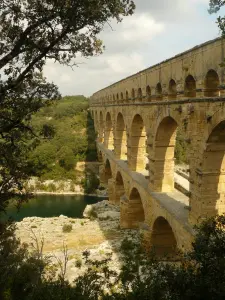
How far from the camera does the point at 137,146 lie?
19422mm

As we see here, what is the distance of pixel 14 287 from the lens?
9.68 metres

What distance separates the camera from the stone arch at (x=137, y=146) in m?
19.2

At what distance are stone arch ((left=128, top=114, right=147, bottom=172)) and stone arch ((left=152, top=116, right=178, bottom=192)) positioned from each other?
4.53m

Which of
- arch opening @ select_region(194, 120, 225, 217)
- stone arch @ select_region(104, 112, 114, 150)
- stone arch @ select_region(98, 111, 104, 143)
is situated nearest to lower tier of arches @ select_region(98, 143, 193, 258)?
arch opening @ select_region(194, 120, 225, 217)

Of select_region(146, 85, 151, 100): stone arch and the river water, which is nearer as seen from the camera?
select_region(146, 85, 151, 100): stone arch

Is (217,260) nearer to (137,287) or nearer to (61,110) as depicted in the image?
(137,287)

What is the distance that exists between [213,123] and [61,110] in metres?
47.0

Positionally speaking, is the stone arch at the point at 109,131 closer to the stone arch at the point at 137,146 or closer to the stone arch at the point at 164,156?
the stone arch at the point at 137,146

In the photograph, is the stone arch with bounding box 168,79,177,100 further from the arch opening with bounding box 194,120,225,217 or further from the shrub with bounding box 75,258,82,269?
the shrub with bounding box 75,258,82,269

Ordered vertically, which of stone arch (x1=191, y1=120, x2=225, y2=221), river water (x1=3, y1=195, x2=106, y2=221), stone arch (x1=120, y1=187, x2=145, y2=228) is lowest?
river water (x1=3, y1=195, x2=106, y2=221)

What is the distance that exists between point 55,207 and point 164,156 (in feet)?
54.8

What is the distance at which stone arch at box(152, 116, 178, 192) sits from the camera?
14.3 metres

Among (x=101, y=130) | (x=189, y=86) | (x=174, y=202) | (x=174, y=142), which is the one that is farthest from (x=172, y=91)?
(x=101, y=130)

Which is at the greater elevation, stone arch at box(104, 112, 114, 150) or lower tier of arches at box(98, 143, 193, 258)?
stone arch at box(104, 112, 114, 150)
